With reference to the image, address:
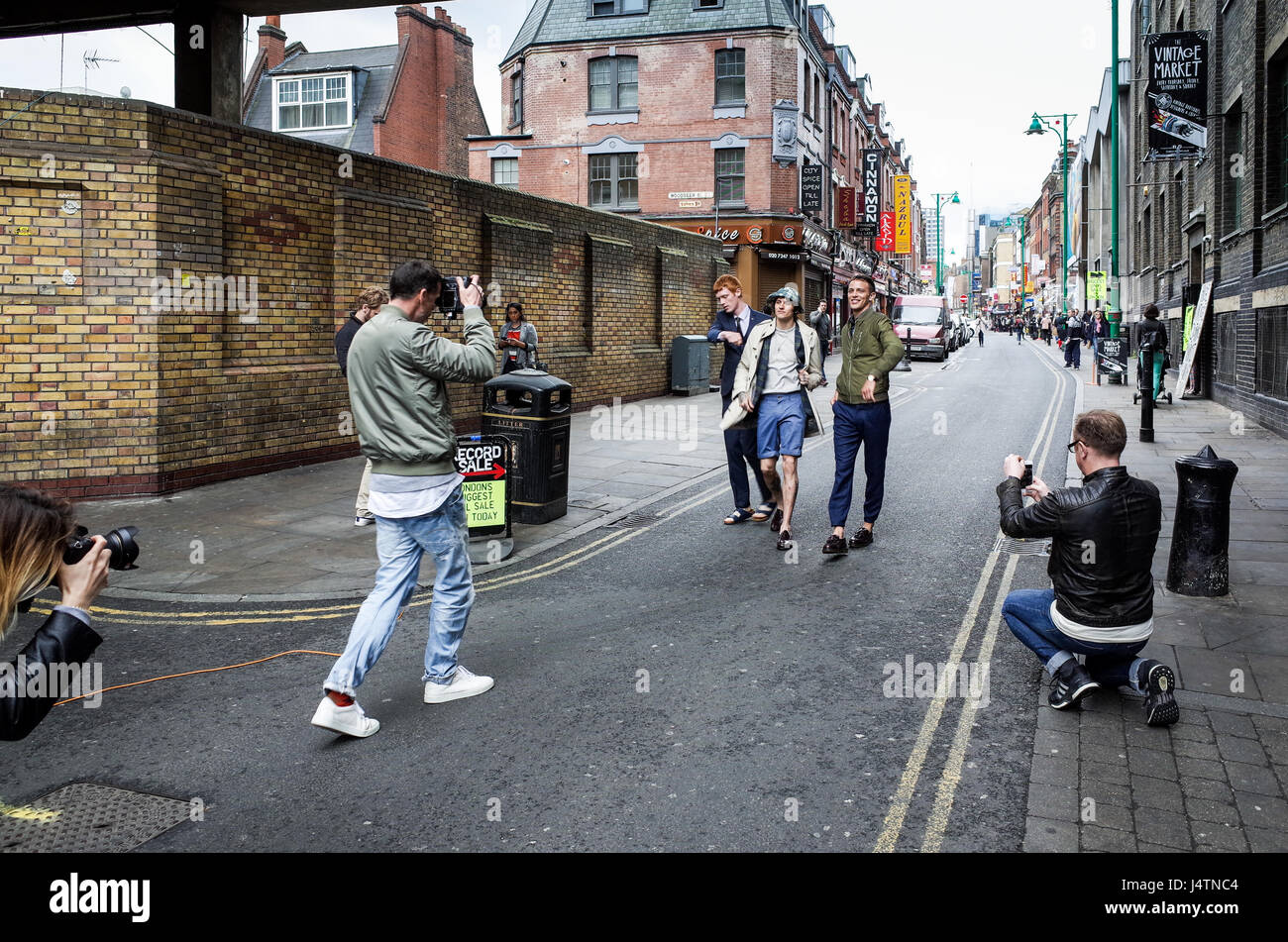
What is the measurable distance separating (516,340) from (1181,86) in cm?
1316

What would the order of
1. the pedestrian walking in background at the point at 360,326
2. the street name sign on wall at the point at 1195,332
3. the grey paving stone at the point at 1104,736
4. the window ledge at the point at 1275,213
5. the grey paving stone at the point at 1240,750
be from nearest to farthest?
1. the grey paving stone at the point at 1240,750
2. the grey paving stone at the point at 1104,736
3. the pedestrian walking in background at the point at 360,326
4. the window ledge at the point at 1275,213
5. the street name sign on wall at the point at 1195,332

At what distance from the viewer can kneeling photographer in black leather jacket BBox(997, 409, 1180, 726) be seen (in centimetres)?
461

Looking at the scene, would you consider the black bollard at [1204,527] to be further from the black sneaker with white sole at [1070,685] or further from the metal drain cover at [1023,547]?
the black sneaker with white sole at [1070,685]

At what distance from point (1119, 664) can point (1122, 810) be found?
1175 millimetres

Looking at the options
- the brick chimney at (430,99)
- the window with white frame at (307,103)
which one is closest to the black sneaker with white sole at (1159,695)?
the brick chimney at (430,99)

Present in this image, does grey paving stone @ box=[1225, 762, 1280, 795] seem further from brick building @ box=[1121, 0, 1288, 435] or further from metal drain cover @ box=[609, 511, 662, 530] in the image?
brick building @ box=[1121, 0, 1288, 435]

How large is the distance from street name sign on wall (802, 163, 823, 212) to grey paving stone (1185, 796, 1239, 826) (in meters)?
34.2

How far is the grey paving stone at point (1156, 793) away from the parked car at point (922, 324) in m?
33.0

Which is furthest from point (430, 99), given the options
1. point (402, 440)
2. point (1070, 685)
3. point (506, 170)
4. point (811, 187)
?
point (1070, 685)

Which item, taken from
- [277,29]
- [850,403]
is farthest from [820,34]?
[850,403]

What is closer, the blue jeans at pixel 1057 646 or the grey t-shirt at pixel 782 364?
the blue jeans at pixel 1057 646

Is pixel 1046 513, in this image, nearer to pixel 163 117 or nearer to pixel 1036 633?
pixel 1036 633

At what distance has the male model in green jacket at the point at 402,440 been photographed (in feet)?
14.6

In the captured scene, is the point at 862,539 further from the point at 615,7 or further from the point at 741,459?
the point at 615,7
